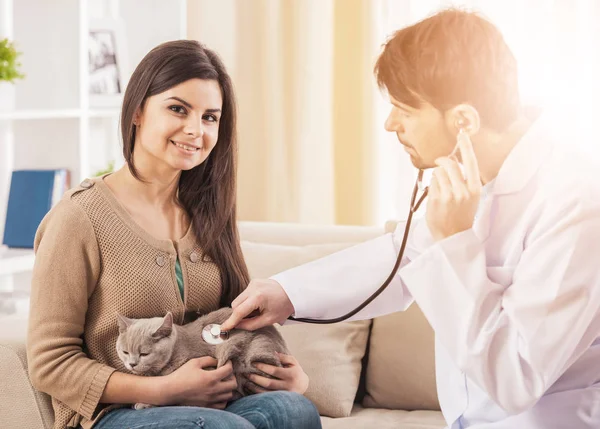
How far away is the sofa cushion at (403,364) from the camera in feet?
7.02

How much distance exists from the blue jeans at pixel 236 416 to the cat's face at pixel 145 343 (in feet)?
0.29

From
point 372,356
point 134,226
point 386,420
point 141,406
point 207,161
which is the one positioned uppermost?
point 207,161

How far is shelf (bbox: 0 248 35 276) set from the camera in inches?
100

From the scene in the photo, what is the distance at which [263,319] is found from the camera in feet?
5.32

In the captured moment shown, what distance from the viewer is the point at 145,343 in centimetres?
157

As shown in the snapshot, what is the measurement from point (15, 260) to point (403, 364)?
49.5 inches

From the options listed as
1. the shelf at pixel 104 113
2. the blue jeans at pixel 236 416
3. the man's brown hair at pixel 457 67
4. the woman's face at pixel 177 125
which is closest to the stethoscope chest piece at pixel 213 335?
the blue jeans at pixel 236 416

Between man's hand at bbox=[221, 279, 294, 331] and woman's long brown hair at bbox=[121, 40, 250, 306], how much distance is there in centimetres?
19

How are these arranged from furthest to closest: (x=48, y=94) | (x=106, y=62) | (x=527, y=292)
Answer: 1. (x=106, y=62)
2. (x=48, y=94)
3. (x=527, y=292)

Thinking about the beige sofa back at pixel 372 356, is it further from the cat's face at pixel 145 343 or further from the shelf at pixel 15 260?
the shelf at pixel 15 260

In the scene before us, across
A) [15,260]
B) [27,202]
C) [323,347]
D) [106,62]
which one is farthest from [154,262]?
[106,62]

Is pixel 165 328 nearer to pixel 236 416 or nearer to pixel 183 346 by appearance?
pixel 183 346

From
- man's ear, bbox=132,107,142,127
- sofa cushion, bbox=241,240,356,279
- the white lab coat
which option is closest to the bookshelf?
sofa cushion, bbox=241,240,356,279

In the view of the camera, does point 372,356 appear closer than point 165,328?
No
